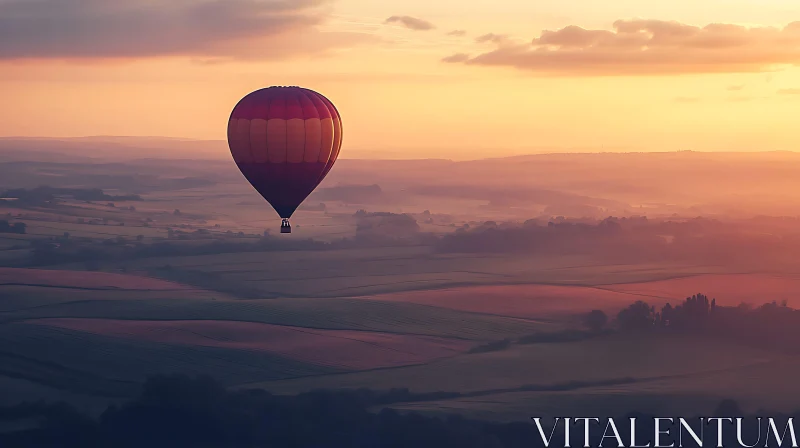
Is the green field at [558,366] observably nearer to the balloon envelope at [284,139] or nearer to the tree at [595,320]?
the tree at [595,320]

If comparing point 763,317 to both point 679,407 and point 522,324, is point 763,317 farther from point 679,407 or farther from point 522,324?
point 679,407

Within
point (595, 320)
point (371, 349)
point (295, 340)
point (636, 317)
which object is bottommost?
point (371, 349)

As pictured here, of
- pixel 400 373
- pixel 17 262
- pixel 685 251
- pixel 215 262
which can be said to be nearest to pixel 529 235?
pixel 685 251

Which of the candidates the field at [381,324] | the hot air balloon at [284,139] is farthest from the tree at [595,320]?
the hot air balloon at [284,139]

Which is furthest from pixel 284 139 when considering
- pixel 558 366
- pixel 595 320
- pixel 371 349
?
pixel 595 320

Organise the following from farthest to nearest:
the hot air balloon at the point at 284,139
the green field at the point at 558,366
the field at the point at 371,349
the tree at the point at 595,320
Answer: the tree at the point at 595,320 < the green field at the point at 558,366 < the field at the point at 371,349 < the hot air balloon at the point at 284,139

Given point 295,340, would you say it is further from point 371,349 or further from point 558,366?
point 558,366
